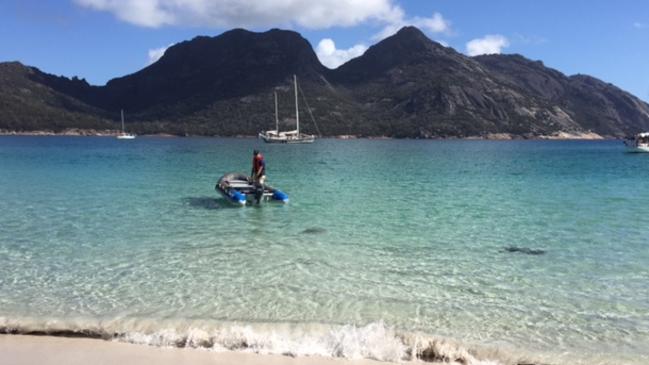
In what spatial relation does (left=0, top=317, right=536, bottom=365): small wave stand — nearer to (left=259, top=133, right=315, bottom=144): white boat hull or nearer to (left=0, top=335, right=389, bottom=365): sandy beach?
(left=0, top=335, right=389, bottom=365): sandy beach

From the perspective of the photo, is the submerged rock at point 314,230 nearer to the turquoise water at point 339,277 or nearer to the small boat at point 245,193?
the turquoise water at point 339,277

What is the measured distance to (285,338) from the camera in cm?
720

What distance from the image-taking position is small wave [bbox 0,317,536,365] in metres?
6.78

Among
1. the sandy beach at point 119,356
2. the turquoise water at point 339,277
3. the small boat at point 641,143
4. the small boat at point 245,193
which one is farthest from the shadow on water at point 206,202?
the small boat at point 641,143

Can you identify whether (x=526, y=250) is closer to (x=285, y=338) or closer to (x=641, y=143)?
(x=285, y=338)

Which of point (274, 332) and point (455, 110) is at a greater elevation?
point (455, 110)

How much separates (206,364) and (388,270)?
537cm

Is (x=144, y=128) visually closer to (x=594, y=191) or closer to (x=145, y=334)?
(x=594, y=191)

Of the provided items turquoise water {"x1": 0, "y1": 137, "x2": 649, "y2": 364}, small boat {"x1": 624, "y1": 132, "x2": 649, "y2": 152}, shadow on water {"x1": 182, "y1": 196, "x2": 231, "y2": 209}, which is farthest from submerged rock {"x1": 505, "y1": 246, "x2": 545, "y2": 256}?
small boat {"x1": 624, "y1": 132, "x2": 649, "y2": 152}

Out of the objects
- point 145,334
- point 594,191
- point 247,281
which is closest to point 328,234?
point 247,281

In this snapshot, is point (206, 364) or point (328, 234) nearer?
point (206, 364)

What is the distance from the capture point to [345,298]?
9.19 metres

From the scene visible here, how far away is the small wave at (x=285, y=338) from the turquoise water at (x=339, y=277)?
0.03m

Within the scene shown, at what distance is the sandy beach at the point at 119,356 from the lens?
6.40 m
